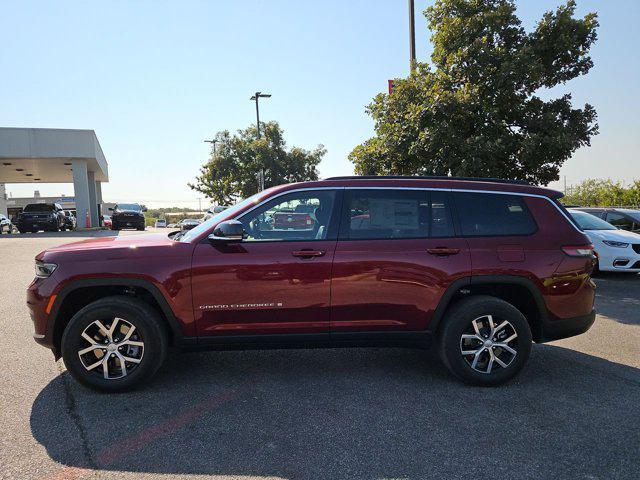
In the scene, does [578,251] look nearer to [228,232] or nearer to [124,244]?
[228,232]

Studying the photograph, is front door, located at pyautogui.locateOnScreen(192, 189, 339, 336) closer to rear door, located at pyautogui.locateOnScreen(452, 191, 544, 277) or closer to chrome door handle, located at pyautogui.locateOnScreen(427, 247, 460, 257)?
chrome door handle, located at pyautogui.locateOnScreen(427, 247, 460, 257)

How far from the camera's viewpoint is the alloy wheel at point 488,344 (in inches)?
158

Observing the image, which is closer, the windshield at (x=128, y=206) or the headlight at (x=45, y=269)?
the headlight at (x=45, y=269)

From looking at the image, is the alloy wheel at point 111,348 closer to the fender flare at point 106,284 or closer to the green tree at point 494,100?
the fender flare at point 106,284

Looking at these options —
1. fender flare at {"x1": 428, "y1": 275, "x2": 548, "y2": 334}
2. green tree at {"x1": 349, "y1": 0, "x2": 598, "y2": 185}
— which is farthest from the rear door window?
green tree at {"x1": 349, "y1": 0, "x2": 598, "y2": 185}

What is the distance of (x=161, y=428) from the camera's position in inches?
129

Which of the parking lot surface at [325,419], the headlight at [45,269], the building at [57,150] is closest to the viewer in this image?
the parking lot surface at [325,419]

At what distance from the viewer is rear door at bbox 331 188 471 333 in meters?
3.91

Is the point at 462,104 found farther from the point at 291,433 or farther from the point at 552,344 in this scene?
the point at 291,433

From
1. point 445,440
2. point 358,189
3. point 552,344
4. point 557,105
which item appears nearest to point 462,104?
point 557,105

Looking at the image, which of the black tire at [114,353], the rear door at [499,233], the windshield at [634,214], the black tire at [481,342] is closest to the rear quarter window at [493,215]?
the rear door at [499,233]

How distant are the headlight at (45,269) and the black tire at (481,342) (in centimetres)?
328

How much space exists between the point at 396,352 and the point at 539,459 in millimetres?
2191

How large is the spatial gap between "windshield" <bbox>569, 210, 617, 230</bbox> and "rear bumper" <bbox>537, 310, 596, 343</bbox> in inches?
255
